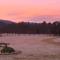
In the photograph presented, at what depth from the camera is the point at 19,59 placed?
85.4 ft

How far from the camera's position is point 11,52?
31062 millimetres

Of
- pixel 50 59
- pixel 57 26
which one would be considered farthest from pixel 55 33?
pixel 50 59

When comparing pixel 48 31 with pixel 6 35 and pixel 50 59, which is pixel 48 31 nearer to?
pixel 6 35

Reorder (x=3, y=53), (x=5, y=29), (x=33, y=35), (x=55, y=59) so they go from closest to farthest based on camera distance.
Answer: (x=55, y=59) < (x=3, y=53) < (x=5, y=29) < (x=33, y=35)

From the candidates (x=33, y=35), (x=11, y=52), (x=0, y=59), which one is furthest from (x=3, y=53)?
(x=33, y=35)

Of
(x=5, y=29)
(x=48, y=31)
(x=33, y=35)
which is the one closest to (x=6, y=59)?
(x=5, y=29)

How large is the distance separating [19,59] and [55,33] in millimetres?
53135

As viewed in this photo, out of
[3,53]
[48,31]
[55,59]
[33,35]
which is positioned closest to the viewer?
[55,59]

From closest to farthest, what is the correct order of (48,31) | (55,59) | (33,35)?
(55,59)
(48,31)
(33,35)

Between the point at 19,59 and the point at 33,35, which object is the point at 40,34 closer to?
the point at 33,35

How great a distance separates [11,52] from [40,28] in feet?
128

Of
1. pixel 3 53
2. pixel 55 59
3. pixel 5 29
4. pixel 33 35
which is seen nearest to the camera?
pixel 55 59

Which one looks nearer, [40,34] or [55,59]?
[55,59]

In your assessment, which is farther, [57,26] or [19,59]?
[57,26]
